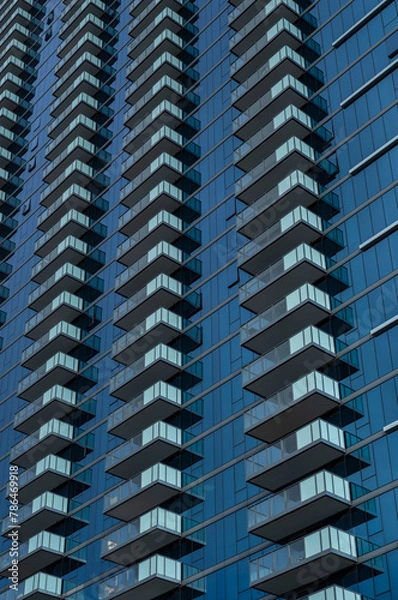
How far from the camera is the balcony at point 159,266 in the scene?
57.6 meters

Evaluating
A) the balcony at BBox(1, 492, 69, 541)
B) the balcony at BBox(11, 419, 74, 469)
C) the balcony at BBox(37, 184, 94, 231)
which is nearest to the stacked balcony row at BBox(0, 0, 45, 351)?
the balcony at BBox(37, 184, 94, 231)

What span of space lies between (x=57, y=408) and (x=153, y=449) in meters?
12.0

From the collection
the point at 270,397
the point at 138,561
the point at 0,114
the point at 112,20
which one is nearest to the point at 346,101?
the point at 270,397

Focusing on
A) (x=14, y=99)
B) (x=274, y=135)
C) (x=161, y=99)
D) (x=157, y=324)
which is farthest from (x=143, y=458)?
A: (x=14, y=99)

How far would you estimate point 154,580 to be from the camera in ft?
155

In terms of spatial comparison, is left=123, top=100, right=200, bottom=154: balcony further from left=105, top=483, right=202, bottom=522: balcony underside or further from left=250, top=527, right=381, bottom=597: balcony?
left=250, top=527, right=381, bottom=597: balcony

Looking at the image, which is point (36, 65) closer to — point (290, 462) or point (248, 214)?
point (248, 214)

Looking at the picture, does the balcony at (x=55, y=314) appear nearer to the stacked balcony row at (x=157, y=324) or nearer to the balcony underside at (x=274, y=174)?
the stacked balcony row at (x=157, y=324)

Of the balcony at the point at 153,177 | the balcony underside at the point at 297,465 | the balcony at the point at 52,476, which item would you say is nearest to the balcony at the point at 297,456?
the balcony underside at the point at 297,465

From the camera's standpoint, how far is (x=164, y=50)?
229 ft

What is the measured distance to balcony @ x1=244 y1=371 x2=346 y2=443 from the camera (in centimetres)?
4419

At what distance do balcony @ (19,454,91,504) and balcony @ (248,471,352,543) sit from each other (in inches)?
662

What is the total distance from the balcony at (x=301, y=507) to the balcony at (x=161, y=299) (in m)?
15.1

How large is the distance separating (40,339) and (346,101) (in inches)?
1014
